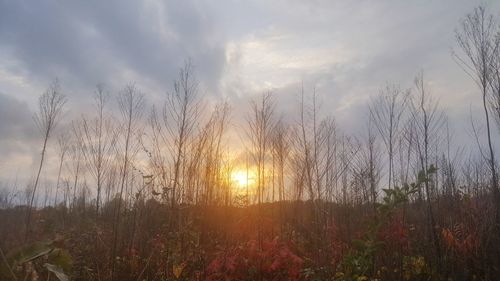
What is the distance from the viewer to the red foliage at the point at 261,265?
4.20 meters

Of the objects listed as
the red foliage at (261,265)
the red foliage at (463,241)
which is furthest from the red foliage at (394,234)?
the red foliage at (261,265)

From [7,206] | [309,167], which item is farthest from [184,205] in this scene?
[7,206]

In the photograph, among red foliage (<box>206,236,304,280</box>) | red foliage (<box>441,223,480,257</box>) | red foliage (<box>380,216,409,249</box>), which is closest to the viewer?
red foliage (<box>206,236,304,280</box>)

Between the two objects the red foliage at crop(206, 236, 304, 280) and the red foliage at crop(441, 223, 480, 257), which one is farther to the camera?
the red foliage at crop(441, 223, 480, 257)

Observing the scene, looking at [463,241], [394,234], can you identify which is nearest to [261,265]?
[394,234]

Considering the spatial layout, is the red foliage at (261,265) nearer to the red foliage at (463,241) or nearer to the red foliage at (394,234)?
the red foliage at (394,234)

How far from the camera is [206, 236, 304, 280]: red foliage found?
420 centimetres

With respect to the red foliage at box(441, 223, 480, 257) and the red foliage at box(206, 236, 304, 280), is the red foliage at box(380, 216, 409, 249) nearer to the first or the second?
the red foliage at box(441, 223, 480, 257)

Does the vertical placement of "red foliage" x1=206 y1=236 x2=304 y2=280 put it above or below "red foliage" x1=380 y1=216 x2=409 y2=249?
below

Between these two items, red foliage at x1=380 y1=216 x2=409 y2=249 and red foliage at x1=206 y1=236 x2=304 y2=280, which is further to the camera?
red foliage at x1=380 y1=216 x2=409 y2=249

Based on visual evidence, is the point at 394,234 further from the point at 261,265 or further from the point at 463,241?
the point at 261,265

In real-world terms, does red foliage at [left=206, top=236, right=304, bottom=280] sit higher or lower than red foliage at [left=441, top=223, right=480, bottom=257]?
lower

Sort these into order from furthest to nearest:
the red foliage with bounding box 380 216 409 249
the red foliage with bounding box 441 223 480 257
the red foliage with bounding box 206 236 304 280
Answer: the red foliage with bounding box 441 223 480 257 → the red foliage with bounding box 380 216 409 249 → the red foliage with bounding box 206 236 304 280

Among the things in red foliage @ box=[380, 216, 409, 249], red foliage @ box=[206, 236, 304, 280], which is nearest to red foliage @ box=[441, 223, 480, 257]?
red foliage @ box=[380, 216, 409, 249]
